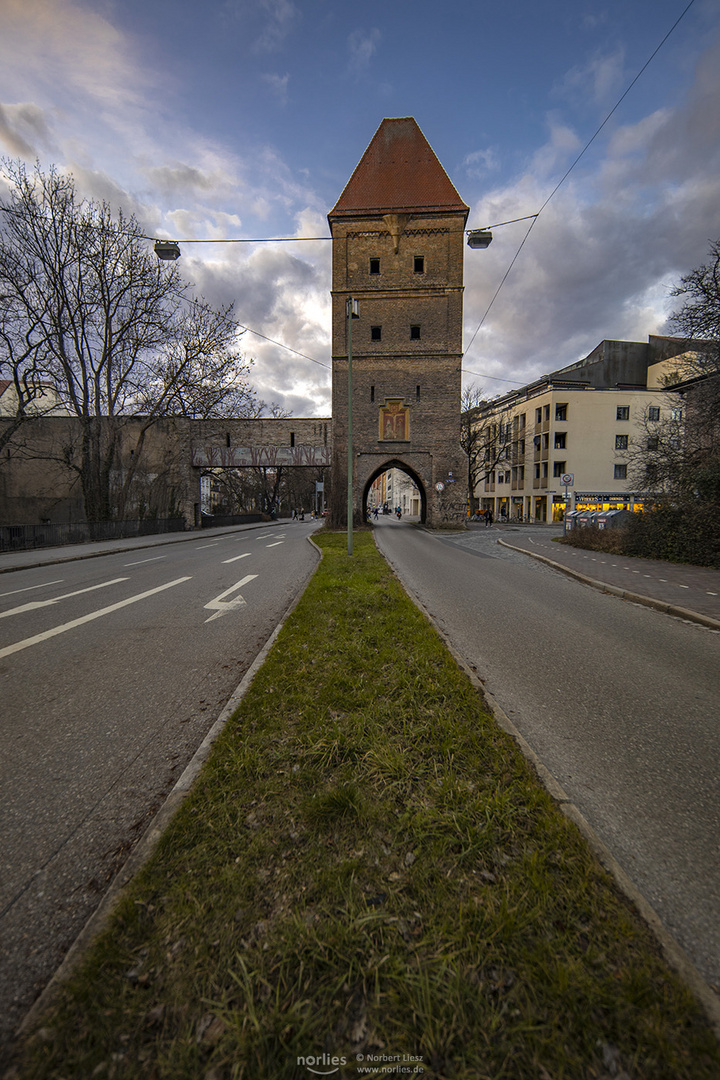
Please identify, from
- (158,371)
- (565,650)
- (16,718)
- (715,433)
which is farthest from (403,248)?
(16,718)

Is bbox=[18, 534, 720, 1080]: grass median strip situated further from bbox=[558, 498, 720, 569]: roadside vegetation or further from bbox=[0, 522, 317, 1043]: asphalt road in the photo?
bbox=[558, 498, 720, 569]: roadside vegetation

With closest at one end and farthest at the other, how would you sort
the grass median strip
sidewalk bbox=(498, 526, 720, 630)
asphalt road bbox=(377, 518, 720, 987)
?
1. the grass median strip
2. asphalt road bbox=(377, 518, 720, 987)
3. sidewalk bbox=(498, 526, 720, 630)

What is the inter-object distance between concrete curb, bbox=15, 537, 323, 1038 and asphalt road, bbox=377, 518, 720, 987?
214cm

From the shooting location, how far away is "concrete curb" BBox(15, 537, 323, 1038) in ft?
4.30

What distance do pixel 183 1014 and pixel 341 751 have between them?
1.55 meters

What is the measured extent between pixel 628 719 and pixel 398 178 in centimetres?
3740

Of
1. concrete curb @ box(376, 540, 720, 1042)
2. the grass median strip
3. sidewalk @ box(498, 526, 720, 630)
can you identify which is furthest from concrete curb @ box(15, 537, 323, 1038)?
sidewalk @ box(498, 526, 720, 630)

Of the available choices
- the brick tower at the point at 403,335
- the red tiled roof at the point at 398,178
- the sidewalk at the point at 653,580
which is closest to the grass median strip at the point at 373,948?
the sidewalk at the point at 653,580

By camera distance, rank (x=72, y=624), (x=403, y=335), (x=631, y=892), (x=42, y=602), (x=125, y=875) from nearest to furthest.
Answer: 1. (x=631, y=892)
2. (x=125, y=875)
3. (x=72, y=624)
4. (x=42, y=602)
5. (x=403, y=335)

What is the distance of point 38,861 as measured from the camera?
2045 mm

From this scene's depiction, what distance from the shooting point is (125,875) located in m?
1.82

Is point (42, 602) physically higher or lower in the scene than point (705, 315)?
lower

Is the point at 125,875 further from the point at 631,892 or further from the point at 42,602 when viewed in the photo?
the point at 42,602

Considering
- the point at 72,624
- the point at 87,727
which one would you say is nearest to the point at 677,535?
the point at 87,727
